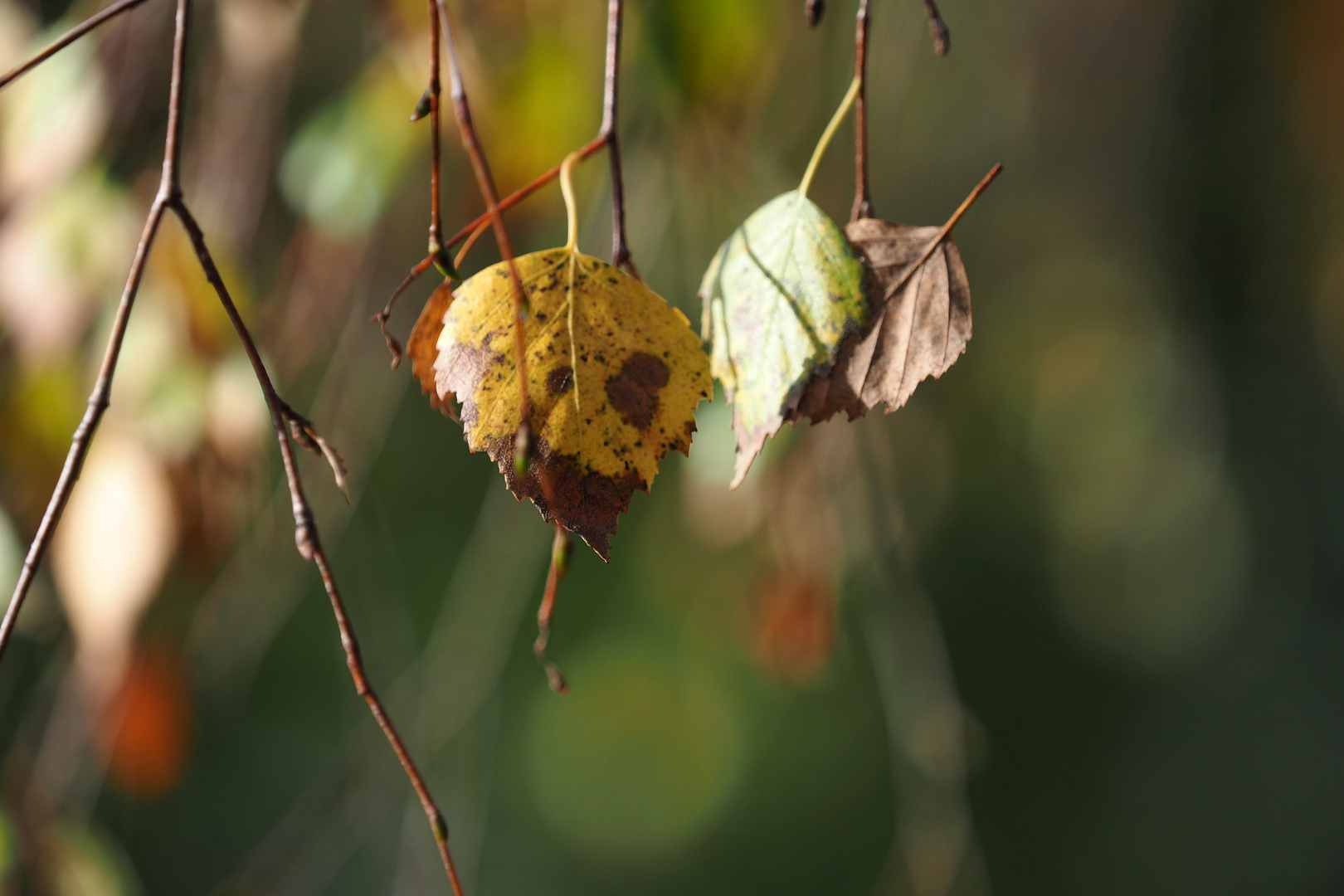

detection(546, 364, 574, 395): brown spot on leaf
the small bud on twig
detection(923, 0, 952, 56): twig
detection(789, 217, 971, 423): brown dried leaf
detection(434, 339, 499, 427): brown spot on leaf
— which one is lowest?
detection(789, 217, 971, 423): brown dried leaf

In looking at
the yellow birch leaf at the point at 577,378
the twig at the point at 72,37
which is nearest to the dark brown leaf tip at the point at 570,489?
the yellow birch leaf at the point at 577,378

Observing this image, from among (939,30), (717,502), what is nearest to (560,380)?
(939,30)

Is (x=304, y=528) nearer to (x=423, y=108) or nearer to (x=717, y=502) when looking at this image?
(x=423, y=108)

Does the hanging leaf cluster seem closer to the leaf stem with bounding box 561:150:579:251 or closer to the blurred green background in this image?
the leaf stem with bounding box 561:150:579:251

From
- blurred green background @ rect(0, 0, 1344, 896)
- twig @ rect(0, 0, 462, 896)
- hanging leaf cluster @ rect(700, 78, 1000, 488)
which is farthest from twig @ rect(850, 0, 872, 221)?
blurred green background @ rect(0, 0, 1344, 896)

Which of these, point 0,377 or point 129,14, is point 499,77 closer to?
point 129,14

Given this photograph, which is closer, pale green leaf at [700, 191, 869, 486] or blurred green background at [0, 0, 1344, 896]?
pale green leaf at [700, 191, 869, 486]
